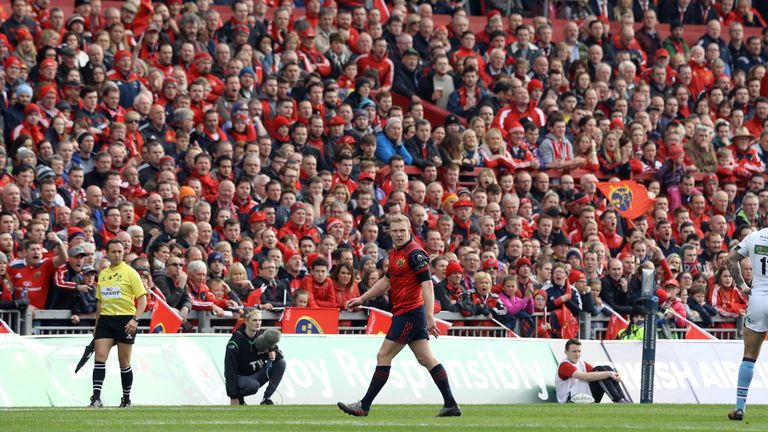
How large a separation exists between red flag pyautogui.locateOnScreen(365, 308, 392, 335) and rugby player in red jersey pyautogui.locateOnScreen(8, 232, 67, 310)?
3.81m

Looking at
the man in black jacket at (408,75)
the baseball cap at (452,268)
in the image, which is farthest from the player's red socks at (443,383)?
the man in black jacket at (408,75)

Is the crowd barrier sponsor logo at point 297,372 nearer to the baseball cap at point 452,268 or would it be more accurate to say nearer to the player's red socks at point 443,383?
the baseball cap at point 452,268

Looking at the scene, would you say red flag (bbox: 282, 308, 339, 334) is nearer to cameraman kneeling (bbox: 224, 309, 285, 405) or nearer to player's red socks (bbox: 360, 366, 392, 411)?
cameraman kneeling (bbox: 224, 309, 285, 405)

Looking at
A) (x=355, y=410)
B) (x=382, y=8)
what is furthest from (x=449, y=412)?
(x=382, y=8)

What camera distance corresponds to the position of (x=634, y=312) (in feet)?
70.1

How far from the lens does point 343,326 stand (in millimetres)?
19578

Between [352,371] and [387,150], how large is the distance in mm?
5656

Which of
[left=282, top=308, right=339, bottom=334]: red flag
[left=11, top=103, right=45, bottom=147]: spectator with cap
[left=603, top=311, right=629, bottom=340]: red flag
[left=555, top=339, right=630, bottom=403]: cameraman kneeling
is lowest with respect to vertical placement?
[left=555, top=339, right=630, bottom=403]: cameraman kneeling

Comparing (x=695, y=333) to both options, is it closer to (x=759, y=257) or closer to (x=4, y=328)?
(x=759, y=257)

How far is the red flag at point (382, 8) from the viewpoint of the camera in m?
27.2

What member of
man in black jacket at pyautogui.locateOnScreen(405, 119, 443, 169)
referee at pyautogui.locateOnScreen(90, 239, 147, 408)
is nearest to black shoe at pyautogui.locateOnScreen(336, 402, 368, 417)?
referee at pyautogui.locateOnScreen(90, 239, 147, 408)

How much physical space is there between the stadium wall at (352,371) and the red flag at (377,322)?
49 cm

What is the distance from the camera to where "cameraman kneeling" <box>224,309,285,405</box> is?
17391mm

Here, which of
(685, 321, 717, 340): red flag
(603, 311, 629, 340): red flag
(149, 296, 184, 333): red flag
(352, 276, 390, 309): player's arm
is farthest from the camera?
(685, 321, 717, 340): red flag
